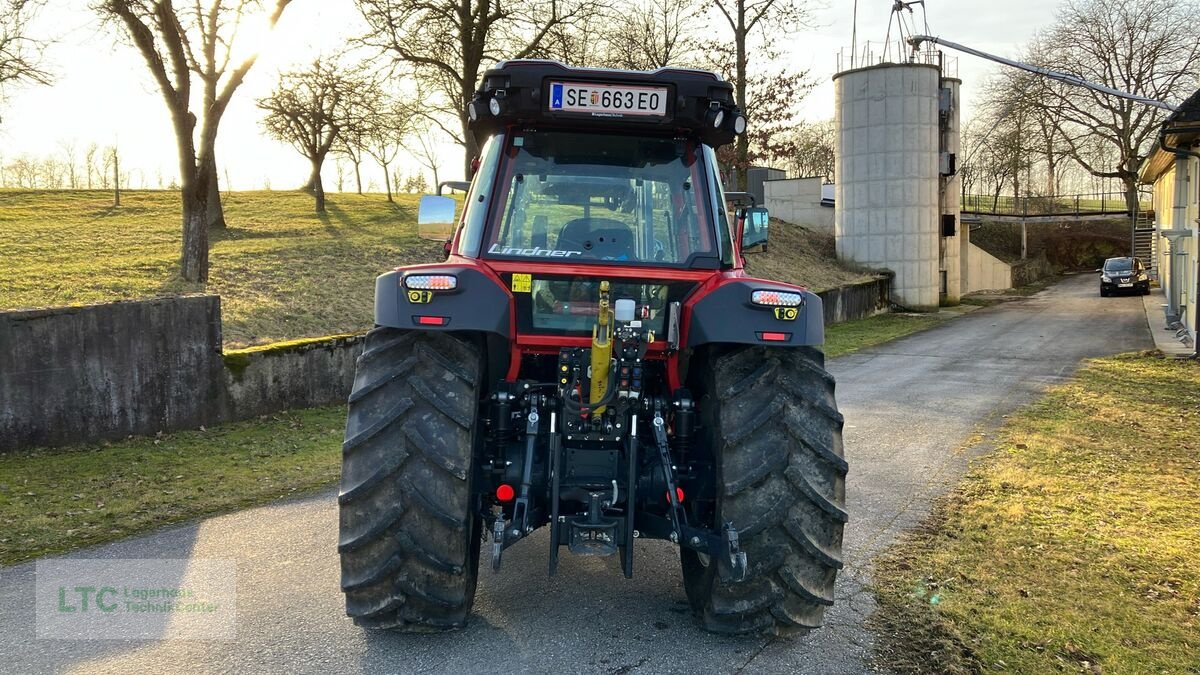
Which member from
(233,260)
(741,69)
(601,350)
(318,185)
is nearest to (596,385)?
(601,350)

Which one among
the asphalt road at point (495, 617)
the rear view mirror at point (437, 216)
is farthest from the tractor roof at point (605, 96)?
the asphalt road at point (495, 617)

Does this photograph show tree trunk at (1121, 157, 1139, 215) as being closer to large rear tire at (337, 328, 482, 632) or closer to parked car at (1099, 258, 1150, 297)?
parked car at (1099, 258, 1150, 297)

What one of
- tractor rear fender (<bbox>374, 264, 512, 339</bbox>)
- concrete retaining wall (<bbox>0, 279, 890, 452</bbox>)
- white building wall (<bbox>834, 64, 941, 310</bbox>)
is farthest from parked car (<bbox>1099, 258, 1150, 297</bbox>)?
tractor rear fender (<bbox>374, 264, 512, 339</bbox>)

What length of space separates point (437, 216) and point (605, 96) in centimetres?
138

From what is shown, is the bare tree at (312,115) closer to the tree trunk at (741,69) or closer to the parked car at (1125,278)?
the tree trunk at (741,69)

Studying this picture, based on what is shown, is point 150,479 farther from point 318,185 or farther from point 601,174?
point 318,185

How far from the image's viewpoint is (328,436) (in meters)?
9.03

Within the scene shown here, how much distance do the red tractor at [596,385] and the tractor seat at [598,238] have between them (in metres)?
0.01

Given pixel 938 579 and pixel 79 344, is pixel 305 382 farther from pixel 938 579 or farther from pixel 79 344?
pixel 938 579

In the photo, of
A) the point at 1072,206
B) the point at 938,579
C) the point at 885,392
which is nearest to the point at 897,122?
the point at 885,392

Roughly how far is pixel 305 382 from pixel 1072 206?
223ft

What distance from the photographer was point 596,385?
13.0ft

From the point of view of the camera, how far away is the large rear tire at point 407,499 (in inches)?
148

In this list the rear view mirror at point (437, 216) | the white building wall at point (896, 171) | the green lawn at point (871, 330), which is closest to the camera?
the rear view mirror at point (437, 216)
